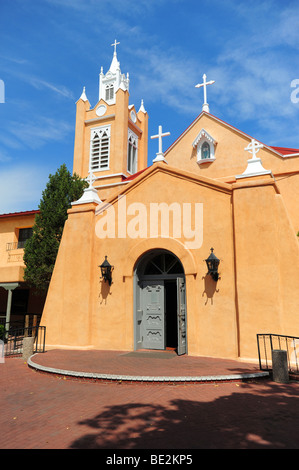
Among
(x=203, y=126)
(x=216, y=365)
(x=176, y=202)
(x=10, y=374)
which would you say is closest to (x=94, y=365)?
(x=10, y=374)

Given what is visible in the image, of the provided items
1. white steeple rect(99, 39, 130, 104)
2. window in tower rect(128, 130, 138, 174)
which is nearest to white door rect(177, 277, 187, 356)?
window in tower rect(128, 130, 138, 174)

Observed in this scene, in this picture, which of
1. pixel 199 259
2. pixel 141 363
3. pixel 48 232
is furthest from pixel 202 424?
pixel 48 232

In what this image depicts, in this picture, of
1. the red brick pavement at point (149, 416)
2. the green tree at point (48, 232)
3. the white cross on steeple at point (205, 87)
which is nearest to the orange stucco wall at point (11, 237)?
the green tree at point (48, 232)

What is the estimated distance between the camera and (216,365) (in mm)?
8328

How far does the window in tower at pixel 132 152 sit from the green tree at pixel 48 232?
356 inches

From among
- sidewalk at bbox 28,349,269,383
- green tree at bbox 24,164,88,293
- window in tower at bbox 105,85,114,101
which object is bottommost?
sidewalk at bbox 28,349,269,383

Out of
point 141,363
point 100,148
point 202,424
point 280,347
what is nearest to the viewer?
point 202,424

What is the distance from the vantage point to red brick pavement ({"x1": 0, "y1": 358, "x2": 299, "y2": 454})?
429 cm

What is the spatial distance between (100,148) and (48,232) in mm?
10260

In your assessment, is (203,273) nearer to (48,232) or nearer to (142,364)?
(142,364)

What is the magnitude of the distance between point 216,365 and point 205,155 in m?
11.1

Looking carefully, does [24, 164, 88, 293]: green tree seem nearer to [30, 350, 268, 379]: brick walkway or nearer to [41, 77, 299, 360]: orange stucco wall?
[41, 77, 299, 360]: orange stucco wall

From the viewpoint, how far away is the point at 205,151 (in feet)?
54.4
